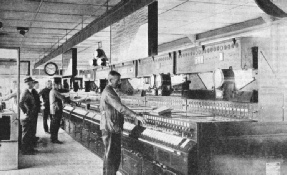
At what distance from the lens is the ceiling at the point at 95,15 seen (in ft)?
22.2

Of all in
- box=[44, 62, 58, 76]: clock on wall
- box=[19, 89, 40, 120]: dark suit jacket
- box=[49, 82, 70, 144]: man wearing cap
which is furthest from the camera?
box=[44, 62, 58, 76]: clock on wall

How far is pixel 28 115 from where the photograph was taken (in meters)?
7.53

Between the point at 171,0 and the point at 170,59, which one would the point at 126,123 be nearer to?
the point at 170,59

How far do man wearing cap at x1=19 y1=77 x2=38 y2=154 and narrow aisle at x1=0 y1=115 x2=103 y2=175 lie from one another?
0.24 m

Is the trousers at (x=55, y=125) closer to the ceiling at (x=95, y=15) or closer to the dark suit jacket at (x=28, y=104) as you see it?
the dark suit jacket at (x=28, y=104)

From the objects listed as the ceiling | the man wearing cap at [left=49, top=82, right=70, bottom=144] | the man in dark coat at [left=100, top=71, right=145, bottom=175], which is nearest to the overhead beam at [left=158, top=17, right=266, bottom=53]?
the ceiling

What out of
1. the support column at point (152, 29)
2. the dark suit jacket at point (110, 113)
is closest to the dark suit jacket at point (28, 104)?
the dark suit jacket at point (110, 113)

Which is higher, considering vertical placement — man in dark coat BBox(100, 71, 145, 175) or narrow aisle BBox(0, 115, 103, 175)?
man in dark coat BBox(100, 71, 145, 175)

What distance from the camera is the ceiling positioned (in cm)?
677

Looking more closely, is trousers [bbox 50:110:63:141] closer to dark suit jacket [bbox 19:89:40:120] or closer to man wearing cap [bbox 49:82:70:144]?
man wearing cap [bbox 49:82:70:144]

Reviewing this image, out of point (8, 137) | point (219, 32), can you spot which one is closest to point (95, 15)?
point (8, 137)

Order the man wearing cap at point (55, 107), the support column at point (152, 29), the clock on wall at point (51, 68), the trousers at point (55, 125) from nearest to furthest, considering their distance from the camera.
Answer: the support column at point (152, 29), the trousers at point (55, 125), the man wearing cap at point (55, 107), the clock on wall at point (51, 68)

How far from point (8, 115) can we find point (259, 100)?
14.1 feet

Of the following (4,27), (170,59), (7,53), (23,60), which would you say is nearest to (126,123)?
(170,59)
